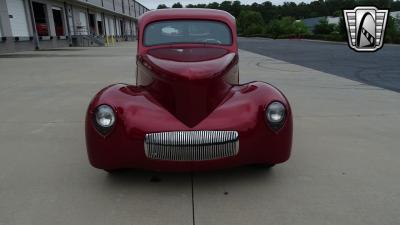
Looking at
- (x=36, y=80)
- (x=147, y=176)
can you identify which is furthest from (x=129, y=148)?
(x=36, y=80)

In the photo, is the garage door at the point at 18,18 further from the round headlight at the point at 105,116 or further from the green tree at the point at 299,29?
the green tree at the point at 299,29

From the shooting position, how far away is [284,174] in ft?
10.6

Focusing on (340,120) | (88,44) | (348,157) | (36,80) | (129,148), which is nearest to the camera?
(129,148)

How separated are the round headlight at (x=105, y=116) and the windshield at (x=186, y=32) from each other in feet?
5.12

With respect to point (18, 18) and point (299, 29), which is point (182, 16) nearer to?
point (18, 18)

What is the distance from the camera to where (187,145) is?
265cm

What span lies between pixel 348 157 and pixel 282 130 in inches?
48.6

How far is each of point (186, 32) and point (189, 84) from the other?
1.55 m

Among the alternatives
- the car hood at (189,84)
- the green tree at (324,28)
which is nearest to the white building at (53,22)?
the car hood at (189,84)

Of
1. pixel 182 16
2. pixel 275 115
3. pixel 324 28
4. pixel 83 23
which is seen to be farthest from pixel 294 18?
pixel 275 115

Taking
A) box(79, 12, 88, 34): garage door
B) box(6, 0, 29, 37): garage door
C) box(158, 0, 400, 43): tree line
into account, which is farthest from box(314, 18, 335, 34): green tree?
box(6, 0, 29, 37): garage door

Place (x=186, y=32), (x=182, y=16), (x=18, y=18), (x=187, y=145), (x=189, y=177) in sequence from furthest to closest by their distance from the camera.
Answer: (x=18, y=18), (x=182, y=16), (x=186, y=32), (x=189, y=177), (x=187, y=145)

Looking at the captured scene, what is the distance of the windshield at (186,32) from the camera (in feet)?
13.7

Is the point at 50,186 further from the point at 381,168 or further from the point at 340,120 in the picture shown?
the point at 340,120
